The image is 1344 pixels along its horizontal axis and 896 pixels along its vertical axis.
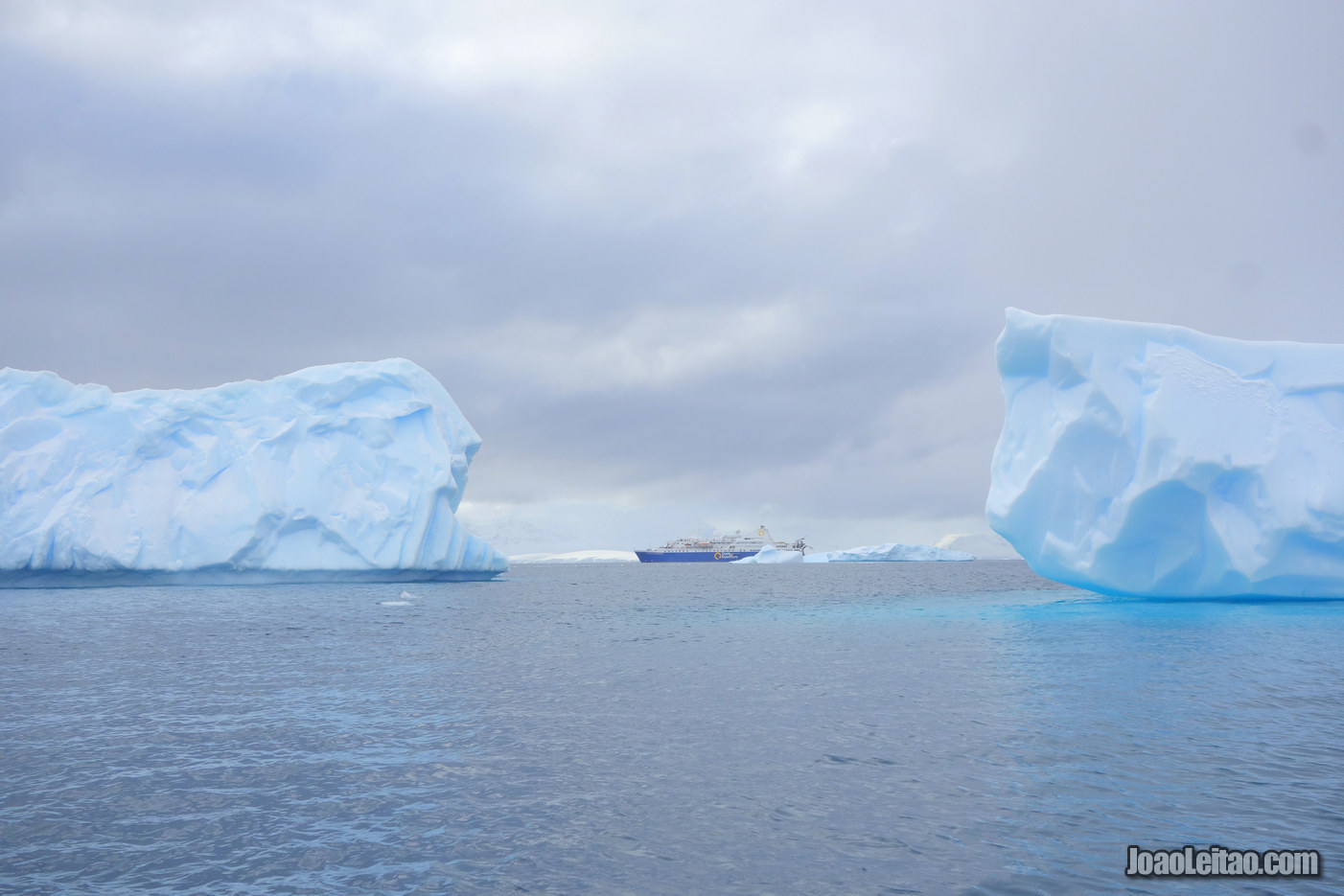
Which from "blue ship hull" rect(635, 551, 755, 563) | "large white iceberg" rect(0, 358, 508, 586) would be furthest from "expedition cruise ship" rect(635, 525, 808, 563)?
"large white iceberg" rect(0, 358, 508, 586)

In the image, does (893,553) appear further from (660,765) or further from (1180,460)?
(660,765)

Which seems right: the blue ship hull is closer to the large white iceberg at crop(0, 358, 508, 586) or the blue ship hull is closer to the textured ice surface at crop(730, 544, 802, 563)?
the textured ice surface at crop(730, 544, 802, 563)

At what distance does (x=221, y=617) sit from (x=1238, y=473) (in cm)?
2877

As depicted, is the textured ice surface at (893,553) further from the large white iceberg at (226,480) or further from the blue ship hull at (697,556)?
the large white iceberg at (226,480)

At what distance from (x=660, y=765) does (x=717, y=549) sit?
4634 inches

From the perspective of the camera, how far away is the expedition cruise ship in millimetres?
124250

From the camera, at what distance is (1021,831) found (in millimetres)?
5930

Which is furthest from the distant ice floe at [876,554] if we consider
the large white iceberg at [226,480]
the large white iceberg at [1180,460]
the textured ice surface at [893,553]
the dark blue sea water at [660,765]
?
the dark blue sea water at [660,765]

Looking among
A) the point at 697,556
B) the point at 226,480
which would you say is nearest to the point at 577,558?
the point at 697,556

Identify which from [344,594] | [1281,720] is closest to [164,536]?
[344,594]

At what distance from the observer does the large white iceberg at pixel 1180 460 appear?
21.8m

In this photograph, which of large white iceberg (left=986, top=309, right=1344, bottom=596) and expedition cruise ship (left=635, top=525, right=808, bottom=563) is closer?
large white iceberg (left=986, top=309, right=1344, bottom=596)

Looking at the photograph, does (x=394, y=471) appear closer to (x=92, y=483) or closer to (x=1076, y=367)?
(x=92, y=483)

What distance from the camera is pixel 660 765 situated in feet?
25.9
